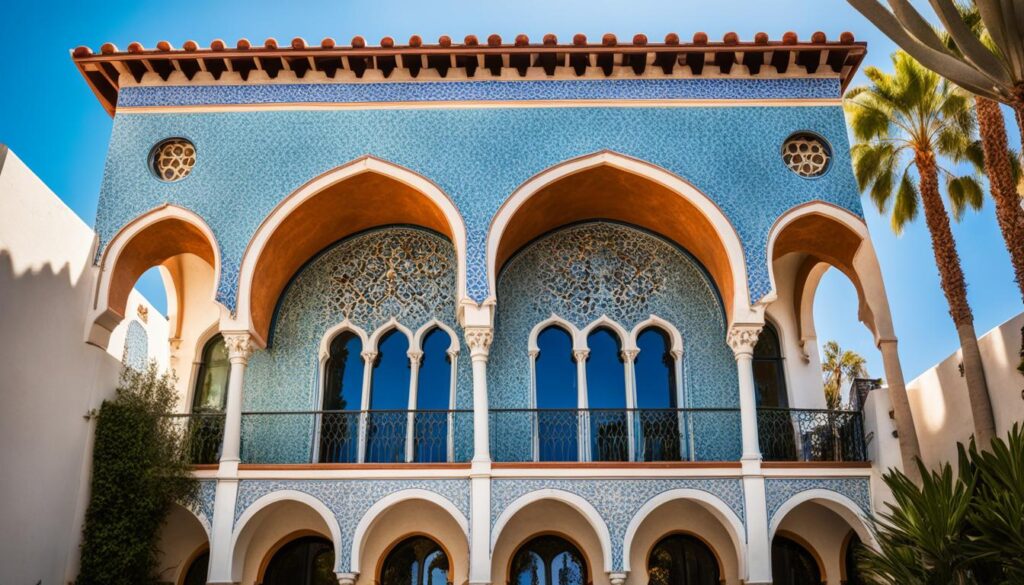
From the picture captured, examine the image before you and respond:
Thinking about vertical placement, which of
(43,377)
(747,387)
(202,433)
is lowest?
(202,433)

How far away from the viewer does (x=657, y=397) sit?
12938mm

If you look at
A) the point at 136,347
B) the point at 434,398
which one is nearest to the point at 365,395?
the point at 434,398

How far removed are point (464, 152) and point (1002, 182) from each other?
21.5 ft

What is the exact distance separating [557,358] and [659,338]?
1.54 meters

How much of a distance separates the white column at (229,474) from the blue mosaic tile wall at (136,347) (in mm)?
1854

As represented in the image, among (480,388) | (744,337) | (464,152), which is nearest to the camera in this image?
(480,388)

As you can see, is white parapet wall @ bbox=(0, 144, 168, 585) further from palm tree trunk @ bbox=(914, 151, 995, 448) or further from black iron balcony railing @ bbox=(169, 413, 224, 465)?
palm tree trunk @ bbox=(914, 151, 995, 448)

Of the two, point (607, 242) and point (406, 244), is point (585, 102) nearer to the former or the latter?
point (607, 242)

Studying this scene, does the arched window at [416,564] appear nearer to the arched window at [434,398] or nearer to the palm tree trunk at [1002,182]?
the arched window at [434,398]

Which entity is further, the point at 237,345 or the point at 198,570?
the point at 198,570

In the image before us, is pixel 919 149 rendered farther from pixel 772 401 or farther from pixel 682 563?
pixel 682 563

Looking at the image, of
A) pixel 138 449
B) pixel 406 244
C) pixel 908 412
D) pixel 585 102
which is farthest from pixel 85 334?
pixel 908 412

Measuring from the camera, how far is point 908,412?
1097 centimetres

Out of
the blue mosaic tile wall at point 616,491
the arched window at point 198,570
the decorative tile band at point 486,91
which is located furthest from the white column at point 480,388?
the arched window at point 198,570
